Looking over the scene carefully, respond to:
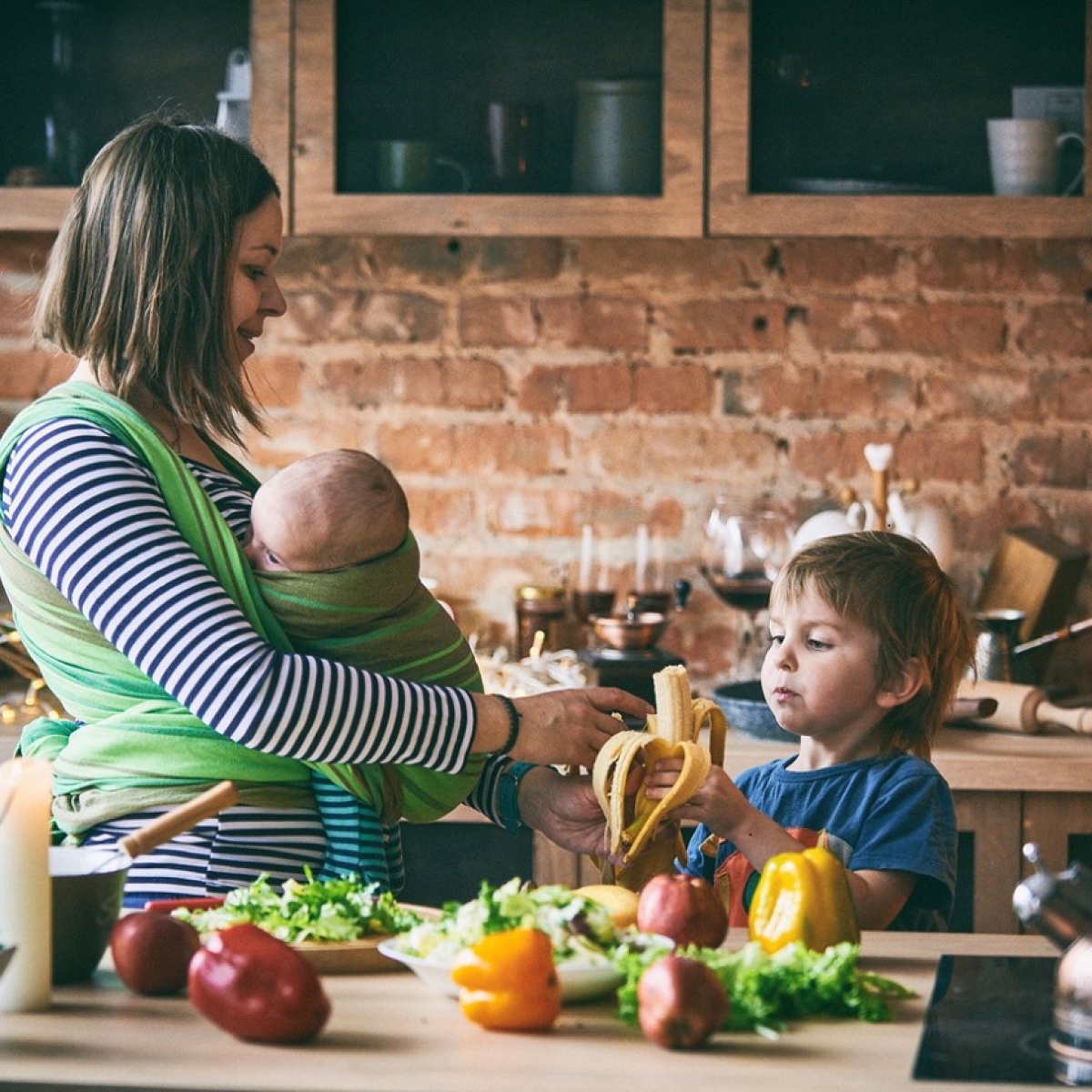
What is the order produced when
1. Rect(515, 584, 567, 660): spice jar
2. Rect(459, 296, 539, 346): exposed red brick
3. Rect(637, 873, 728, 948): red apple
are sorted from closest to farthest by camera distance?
1. Rect(637, 873, 728, 948): red apple
2. Rect(515, 584, 567, 660): spice jar
3. Rect(459, 296, 539, 346): exposed red brick

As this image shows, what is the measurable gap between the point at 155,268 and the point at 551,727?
2.15ft

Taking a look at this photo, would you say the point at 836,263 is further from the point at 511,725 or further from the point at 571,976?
the point at 571,976

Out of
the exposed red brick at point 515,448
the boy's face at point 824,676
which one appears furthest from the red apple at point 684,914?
the exposed red brick at point 515,448

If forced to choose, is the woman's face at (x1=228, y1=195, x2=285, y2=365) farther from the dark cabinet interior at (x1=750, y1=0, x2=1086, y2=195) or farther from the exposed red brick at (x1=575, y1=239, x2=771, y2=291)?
the exposed red brick at (x1=575, y1=239, x2=771, y2=291)

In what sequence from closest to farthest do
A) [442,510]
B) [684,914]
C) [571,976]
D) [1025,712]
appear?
[571,976] < [684,914] < [1025,712] < [442,510]

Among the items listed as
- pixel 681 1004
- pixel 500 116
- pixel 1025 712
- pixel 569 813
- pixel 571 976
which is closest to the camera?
pixel 681 1004

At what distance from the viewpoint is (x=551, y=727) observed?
1.79 metres

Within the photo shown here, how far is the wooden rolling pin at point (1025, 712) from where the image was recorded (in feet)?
9.18

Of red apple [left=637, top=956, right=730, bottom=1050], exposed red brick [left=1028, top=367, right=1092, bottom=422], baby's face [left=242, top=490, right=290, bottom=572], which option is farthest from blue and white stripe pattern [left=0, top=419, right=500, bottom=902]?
exposed red brick [left=1028, top=367, right=1092, bottom=422]

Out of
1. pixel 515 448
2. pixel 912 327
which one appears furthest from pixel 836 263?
pixel 515 448

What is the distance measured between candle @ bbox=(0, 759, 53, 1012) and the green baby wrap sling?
329 mm

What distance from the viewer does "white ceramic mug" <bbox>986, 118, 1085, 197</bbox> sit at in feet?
9.83

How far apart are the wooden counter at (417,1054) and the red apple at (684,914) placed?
108 millimetres

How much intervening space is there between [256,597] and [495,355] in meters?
1.71
